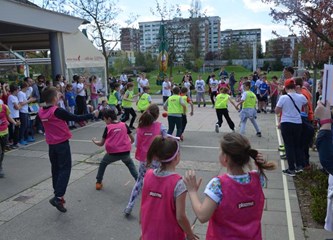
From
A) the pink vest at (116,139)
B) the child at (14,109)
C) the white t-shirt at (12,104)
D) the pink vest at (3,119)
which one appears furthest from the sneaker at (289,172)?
the white t-shirt at (12,104)

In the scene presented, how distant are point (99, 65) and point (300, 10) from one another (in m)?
11.6

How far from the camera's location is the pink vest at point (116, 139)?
6.02 meters

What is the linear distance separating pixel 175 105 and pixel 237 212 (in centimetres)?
778

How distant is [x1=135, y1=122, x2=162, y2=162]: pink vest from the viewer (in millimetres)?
5625

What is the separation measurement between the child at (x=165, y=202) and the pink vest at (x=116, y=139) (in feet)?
10.1

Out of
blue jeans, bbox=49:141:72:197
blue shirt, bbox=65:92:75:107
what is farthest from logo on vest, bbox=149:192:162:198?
blue shirt, bbox=65:92:75:107

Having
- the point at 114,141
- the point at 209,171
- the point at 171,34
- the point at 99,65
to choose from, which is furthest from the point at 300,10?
the point at 171,34

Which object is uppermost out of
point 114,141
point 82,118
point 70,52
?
point 70,52

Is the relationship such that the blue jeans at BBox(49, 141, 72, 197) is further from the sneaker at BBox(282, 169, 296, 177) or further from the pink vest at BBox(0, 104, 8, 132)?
the sneaker at BBox(282, 169, 296, 177)

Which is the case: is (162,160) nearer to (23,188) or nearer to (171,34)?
(23,188)

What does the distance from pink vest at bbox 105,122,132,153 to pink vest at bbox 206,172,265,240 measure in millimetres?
3576

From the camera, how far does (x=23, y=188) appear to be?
679 cm

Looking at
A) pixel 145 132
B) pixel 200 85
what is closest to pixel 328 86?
pixel 145 132

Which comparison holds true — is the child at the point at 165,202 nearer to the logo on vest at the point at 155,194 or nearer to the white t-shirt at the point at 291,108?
the logo on vest at the point at 155,194
